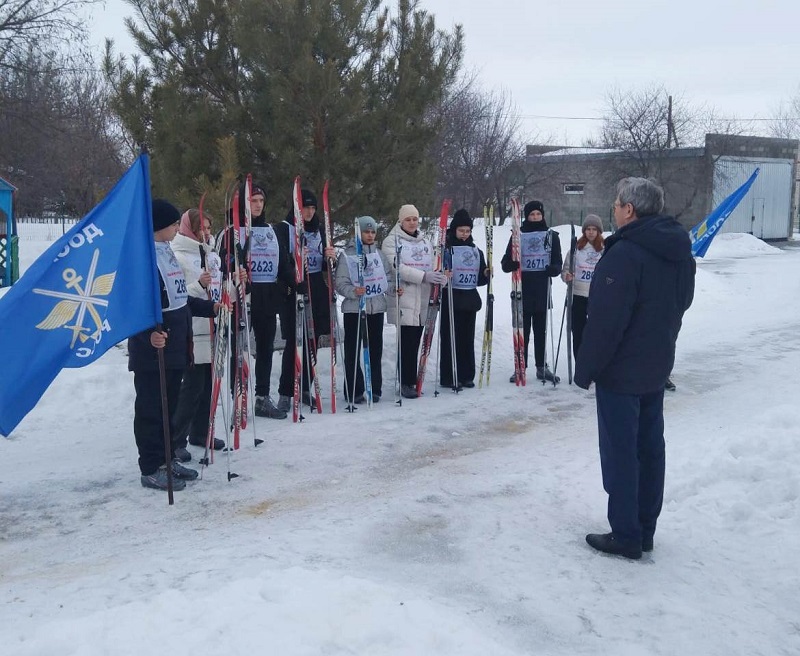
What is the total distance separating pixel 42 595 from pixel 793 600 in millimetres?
3867

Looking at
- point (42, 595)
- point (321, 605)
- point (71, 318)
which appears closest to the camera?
point (321, 605)

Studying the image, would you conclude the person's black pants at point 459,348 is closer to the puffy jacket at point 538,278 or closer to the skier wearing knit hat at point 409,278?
the skier wearing knit hat at point 409,278

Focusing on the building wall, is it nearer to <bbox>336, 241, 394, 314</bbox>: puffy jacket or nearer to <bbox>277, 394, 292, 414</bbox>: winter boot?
<bbox>336, 241, 394, 314</bbox>: puffy jacket

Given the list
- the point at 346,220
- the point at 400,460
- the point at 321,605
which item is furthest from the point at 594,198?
the point at 321,605

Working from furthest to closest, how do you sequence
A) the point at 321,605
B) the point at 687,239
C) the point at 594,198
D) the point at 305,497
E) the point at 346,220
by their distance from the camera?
the point at 594,198, the point at 346,220, the point at 305,497, the point at 687,239, the point at 321,605

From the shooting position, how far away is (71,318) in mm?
4914

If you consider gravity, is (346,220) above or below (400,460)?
above

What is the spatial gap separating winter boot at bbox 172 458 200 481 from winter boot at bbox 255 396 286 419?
6.08 ft

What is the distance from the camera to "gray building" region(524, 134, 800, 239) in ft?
119

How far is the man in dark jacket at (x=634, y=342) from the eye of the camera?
441cm

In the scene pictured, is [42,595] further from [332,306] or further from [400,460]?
[332,306]

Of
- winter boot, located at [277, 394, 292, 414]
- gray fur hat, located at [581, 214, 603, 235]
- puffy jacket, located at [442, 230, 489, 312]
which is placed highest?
gray fur hat, located at [581, 214, 603, 235]

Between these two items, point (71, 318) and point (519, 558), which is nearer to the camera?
point (519, 558)

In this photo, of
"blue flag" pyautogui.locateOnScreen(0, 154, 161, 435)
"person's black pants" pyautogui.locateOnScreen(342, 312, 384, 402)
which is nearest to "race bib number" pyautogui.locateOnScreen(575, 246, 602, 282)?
"person's black pants" pyautogui.locateOnScreen(342, 312, 384, 402)
